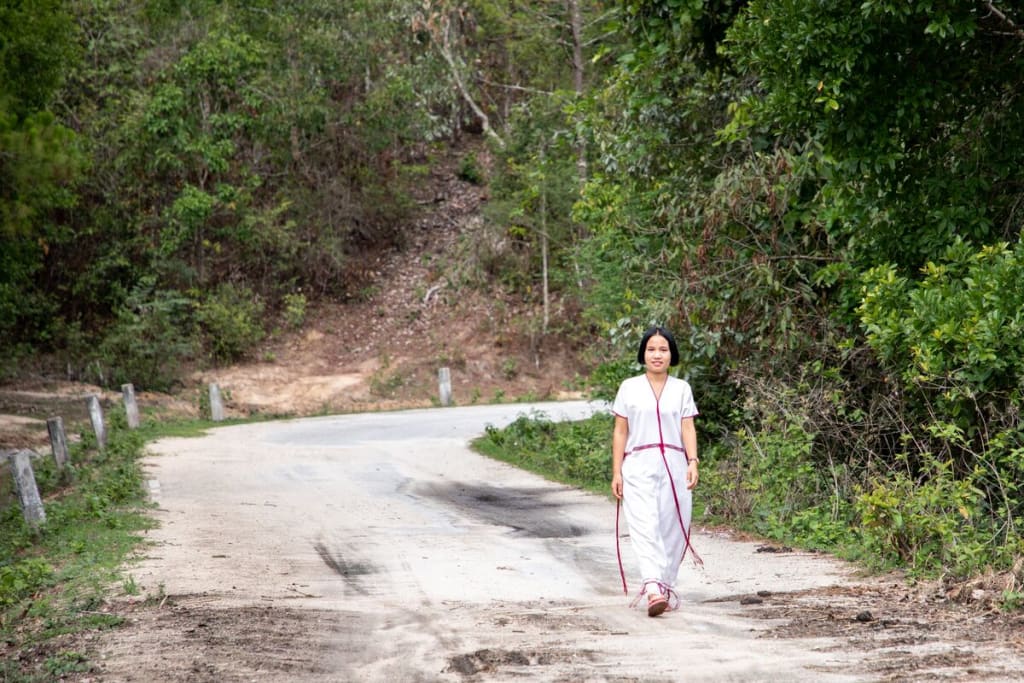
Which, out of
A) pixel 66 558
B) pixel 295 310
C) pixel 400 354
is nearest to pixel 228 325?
pixel 295 310

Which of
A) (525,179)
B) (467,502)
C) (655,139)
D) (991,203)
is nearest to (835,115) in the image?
(991,203)

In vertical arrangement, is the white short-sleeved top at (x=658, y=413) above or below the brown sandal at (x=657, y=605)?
above

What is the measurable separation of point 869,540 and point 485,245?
33.6 m

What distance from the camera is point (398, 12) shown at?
139 ft

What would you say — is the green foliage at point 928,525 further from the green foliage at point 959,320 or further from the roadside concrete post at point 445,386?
the roadside concrete post at point 445,386

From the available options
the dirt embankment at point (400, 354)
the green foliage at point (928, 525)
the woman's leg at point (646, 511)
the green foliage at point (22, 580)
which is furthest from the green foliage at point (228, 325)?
the woman's leg at point (646, 511)

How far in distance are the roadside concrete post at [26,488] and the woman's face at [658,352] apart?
8.52 meters

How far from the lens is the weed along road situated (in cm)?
680

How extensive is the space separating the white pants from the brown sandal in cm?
16

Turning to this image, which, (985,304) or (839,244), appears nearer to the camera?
(985,304)

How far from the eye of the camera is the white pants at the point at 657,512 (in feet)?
26.9

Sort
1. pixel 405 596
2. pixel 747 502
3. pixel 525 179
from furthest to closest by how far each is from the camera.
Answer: pixel 525 179 < pixel 747 502 < pixel 405 596

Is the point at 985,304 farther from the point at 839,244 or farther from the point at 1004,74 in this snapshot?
the point at 839,244

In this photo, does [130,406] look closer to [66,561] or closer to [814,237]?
[66,561]
